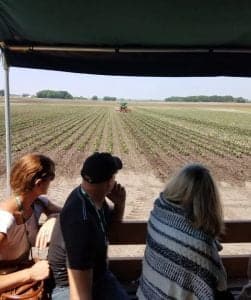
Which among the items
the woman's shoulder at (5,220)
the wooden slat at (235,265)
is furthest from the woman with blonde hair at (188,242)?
the wooden slat at (235,265)

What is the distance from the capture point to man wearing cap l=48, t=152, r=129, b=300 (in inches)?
80.4

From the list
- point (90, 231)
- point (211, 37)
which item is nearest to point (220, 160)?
point (211, 37)

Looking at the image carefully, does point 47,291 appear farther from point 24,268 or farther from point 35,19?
point 35,19

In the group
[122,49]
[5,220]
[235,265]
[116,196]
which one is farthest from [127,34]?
[235,265]

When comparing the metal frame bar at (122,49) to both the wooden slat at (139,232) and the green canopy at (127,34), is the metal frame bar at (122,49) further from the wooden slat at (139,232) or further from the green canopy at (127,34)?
the wooden slat at (139,232)

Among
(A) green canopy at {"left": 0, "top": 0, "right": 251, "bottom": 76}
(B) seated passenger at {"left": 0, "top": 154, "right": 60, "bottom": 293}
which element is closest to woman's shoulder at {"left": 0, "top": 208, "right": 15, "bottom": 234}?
(B) seated passenger at {"left": 0, "top": 154, "right": 60, "bottom": 293}

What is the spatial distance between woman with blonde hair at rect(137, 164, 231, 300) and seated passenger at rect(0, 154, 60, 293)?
0.58 m

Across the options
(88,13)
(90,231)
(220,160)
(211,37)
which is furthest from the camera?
(220,160)

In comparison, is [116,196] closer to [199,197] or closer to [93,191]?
[93,191]

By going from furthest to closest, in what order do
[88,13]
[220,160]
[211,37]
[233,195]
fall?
[220,160] < [233,195] < [211,37] < [88,13]

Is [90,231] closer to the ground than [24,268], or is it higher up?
higher up

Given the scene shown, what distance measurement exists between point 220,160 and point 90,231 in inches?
643

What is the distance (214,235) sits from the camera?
213 cm

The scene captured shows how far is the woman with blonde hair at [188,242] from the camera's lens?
2.09 metres
